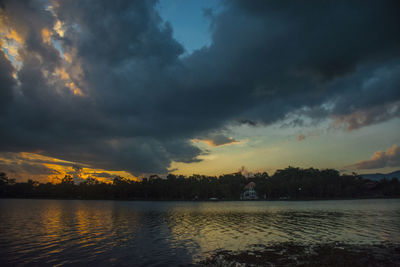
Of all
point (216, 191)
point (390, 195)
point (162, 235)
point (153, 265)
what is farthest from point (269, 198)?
point (153, 265)

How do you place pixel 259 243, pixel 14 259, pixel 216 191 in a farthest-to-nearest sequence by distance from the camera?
pixel 216 191 → pixel 259 243 → pixel 14 259

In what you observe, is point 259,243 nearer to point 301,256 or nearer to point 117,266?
point 301,256

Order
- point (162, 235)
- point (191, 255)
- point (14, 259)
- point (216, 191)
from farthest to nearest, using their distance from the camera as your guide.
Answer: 1. point (216, 191)
2. point (162, 235)
3. point (191, 255)
4. point (14, 259)

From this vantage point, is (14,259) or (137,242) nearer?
(14,259)

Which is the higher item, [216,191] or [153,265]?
[216,191]

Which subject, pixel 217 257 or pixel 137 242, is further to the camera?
pixel 137 242

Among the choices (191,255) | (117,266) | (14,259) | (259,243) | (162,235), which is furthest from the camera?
(162,235)

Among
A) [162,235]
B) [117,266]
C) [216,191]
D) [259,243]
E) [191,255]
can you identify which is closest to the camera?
[117,266]

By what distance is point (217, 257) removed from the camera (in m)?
23.1

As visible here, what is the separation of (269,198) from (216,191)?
4176cm

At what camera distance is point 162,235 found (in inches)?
1404

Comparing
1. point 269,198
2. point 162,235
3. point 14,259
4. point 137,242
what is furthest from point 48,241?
point 269,198

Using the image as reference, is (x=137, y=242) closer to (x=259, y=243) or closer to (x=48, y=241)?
(x=48, y=241)

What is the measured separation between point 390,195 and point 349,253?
224457 millimetres
